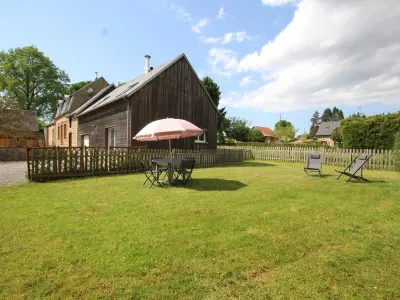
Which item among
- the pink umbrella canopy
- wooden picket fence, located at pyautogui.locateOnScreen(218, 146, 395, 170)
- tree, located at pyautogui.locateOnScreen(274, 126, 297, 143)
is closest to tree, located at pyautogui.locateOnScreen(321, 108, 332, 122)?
tree, located at pyautogui.locateOnScreen(274, 126, 297, 143)

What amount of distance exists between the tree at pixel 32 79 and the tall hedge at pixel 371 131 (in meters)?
51.0

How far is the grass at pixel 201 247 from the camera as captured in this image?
2.53 m

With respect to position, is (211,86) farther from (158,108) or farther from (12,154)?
(12,154)

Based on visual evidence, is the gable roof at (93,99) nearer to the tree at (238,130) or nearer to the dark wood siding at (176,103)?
the dark wood siding at (176,103)

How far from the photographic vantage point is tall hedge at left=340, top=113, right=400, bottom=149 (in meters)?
15.3

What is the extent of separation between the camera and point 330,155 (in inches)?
631

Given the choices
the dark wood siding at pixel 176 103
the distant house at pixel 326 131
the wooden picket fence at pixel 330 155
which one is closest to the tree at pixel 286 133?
the distant house at pixel 326 131

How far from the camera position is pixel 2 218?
15.1 feet

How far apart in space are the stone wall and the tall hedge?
27662mm

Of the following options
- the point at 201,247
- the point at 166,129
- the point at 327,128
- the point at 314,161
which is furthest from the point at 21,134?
the point at 327,128

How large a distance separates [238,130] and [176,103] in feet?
92.2

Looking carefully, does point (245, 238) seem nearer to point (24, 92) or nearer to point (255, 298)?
point (255, 298)

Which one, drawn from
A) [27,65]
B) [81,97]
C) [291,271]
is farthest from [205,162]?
[27,65]

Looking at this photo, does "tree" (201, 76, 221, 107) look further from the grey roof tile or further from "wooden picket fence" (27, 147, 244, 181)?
"wooden picket fence" (27, 147, 244, 181)
